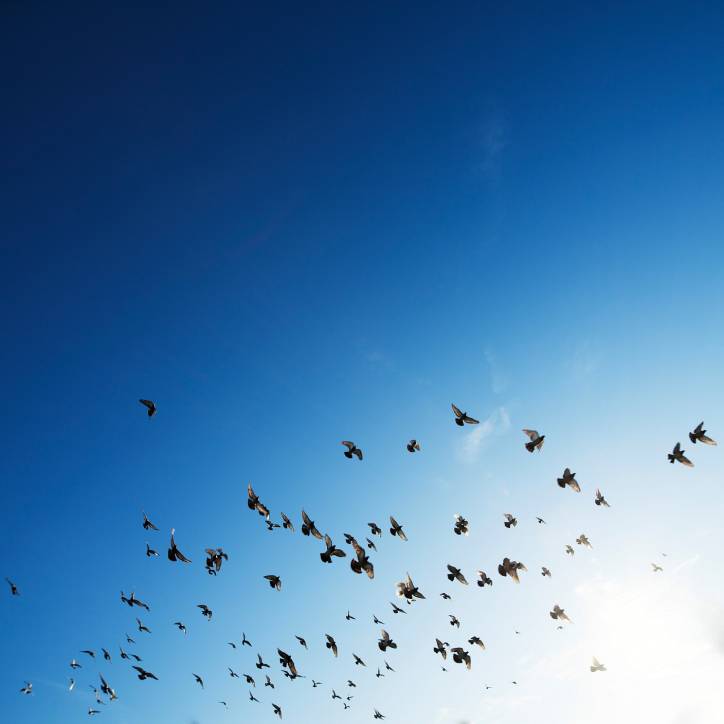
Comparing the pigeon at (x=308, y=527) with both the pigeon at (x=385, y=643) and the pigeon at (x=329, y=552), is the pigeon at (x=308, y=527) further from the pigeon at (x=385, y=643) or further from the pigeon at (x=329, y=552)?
the pigeon at (x=385, y=643)

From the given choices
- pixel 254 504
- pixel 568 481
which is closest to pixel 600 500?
pixel 568 481

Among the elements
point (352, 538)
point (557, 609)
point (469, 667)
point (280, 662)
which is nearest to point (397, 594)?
point (352, 538)

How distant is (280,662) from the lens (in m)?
21.1

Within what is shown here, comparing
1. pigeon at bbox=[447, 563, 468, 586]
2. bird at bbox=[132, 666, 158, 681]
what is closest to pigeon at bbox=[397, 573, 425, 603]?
pigeon at bbox=[447, 563, 468, 586]

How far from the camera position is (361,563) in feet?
64.6

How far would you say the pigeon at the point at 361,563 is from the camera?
19.2 m

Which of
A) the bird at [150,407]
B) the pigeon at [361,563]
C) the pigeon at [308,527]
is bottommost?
the pigeon at [361,563]

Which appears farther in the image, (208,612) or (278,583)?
(208,612)

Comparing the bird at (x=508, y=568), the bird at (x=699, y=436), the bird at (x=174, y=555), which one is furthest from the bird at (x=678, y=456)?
the bird at (x=174, y=555)

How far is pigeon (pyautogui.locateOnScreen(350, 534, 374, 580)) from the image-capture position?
1916cm

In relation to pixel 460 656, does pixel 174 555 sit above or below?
above

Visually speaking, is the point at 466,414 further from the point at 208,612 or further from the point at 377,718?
the point at 377,718

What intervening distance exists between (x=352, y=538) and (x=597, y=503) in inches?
651

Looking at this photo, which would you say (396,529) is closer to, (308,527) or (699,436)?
(308,527)
